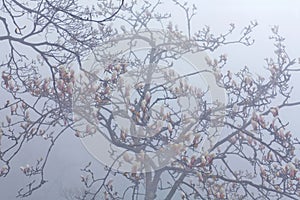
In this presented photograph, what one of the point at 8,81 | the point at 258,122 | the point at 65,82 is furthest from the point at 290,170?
the point at 8,81

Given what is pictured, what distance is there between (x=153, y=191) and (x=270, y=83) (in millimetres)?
845

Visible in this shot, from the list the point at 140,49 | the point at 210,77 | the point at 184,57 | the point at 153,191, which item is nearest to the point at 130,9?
the point at 140,49

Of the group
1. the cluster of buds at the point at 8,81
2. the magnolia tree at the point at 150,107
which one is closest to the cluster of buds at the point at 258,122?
the magnolia tree at the point at 150,107

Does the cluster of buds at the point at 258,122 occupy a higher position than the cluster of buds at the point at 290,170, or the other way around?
the cluster of buds at the point at 258,122

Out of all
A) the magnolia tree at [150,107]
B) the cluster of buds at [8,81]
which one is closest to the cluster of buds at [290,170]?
the magnolia tree at [150,107]

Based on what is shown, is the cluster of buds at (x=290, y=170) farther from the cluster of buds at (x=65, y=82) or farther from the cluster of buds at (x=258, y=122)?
the cluster of buds at (x=65, y=82)

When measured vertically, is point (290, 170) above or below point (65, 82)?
below

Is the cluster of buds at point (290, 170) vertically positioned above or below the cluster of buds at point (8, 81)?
below

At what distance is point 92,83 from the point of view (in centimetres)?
176

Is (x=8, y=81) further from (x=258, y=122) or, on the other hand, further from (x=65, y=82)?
(x=258, y=122)

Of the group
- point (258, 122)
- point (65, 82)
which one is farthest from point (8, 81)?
point (258, 122)

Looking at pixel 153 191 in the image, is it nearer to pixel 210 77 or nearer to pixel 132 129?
pixel 132 129

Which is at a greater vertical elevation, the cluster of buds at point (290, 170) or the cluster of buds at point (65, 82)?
the cluster of buds at point (65, 82)

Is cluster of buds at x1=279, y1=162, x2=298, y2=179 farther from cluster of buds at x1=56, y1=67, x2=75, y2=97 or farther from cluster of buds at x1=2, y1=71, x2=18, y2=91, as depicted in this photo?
cluster of buds at x1=2, y1=71, x2=18, y2=91
